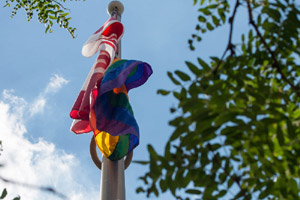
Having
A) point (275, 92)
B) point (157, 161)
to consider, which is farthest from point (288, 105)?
point (157, 161)

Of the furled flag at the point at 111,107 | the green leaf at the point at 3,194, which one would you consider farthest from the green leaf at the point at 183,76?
the furled flag at the point at 111,107

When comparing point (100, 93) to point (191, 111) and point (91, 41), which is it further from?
point (191, 111)

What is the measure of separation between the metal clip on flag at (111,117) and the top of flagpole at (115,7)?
164 centimetres

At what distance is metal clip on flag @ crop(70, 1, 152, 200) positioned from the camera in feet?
9.60

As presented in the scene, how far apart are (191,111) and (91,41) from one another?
3385mm

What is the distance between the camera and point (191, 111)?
1052 mm

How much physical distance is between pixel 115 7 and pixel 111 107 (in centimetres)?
254

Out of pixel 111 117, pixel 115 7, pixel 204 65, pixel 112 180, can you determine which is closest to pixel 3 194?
pixel 204 65

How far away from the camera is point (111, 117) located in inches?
122

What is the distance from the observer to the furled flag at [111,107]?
3.00 metres

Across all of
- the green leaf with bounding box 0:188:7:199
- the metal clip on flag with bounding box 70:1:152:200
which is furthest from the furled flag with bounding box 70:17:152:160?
the green leaf with bounding box 0:188:7:199

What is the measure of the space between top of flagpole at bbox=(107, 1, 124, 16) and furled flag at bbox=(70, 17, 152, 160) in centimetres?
161

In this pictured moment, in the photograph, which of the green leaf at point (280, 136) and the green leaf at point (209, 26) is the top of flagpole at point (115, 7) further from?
the green leaf at point (280, 136)

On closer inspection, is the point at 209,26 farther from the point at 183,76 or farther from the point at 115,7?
the point at 115,7
